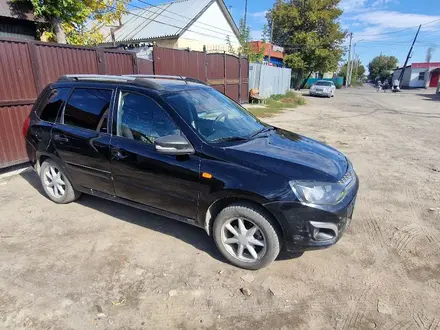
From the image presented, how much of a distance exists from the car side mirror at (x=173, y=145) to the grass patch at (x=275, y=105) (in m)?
10.7

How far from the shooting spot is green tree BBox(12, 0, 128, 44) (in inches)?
380

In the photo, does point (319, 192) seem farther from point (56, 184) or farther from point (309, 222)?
point (56, 184)

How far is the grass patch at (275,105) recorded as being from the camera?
47.0 feet

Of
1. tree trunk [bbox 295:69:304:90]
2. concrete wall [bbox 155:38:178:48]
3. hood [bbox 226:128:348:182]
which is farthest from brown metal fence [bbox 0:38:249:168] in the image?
tree trunk [bbox 295:69:304:90]

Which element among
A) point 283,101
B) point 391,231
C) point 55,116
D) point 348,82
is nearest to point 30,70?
point 55,116

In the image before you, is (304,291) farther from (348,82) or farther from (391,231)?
(348,82)

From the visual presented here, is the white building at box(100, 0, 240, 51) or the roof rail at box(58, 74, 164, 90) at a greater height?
the white building at box(100, 0, 240, 51)

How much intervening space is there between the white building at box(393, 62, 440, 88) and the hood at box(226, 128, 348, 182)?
5892 centimetres

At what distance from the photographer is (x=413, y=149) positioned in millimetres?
7852

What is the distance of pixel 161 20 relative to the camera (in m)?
24.5

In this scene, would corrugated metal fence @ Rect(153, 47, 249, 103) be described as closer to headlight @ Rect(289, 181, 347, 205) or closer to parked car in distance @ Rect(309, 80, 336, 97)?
headlight @ Rect(289, 181, 347, 205)

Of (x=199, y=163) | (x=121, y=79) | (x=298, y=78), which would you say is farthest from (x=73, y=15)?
(x=298, y=78)

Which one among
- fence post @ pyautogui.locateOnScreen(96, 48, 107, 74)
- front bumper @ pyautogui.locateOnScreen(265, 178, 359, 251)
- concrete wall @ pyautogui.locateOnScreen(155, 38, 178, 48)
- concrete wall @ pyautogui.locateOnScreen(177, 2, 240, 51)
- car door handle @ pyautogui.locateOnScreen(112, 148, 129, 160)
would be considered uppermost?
concrete wall @ pyautogui.locateOnScreen(177, 2, 240, 51)

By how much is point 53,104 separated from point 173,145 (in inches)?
86.5
